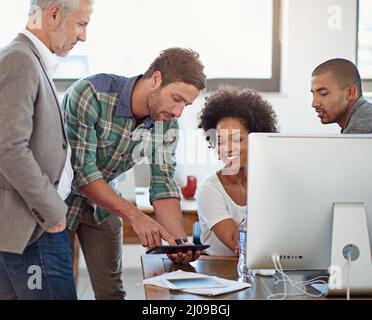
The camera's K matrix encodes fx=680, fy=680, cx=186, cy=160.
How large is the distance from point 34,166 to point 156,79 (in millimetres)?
667

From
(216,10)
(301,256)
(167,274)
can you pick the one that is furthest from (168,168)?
(216,10)

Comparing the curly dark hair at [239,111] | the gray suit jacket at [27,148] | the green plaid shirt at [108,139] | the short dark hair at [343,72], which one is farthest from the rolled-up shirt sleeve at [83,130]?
the short dark hair at [343,72]

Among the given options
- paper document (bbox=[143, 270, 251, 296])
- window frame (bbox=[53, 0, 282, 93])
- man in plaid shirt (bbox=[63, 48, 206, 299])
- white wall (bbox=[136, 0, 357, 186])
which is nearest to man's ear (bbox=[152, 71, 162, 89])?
man in plaid shirt (bbox=[63, 48, 206, 299])

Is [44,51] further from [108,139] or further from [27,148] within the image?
[108,139]

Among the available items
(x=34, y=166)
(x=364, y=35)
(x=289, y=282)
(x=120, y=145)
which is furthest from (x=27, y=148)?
(x=364, y=35)

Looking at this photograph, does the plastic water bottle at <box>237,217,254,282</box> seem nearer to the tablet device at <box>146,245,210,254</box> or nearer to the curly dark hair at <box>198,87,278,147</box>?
the tablet device at <box>146,245,210,254</box>

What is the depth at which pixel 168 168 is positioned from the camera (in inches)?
88.6

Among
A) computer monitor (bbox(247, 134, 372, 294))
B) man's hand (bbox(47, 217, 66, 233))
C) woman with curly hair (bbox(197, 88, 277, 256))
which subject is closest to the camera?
computer monitor (bbox(247, 134, 372, 294))

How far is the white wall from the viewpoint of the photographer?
12.0 feet

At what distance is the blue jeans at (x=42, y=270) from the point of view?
167 centimetres

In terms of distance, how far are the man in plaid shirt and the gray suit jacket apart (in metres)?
0.34

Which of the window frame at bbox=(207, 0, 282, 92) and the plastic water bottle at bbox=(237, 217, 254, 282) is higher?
the window frame at bbox=(207, 0, 282, 92)

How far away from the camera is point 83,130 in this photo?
6.78 feet
